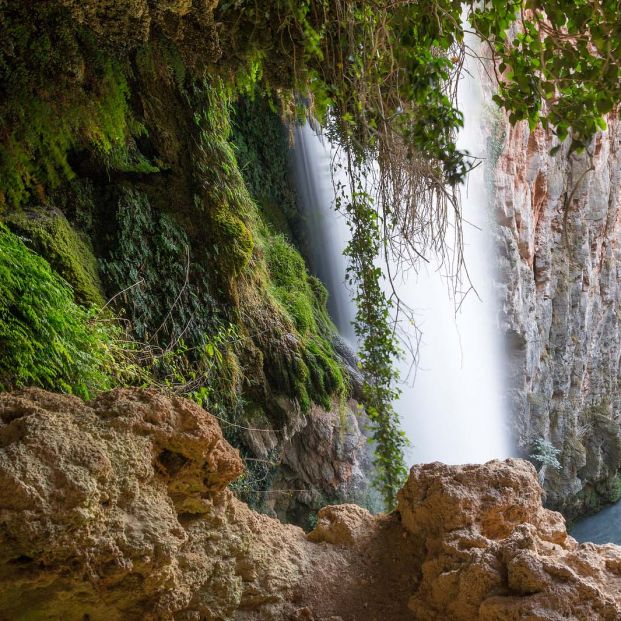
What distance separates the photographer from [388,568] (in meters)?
3.22

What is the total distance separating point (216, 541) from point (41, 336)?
125 centimetres

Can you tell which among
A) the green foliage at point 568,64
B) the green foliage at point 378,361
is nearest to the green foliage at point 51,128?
the green foliage at point 568,64

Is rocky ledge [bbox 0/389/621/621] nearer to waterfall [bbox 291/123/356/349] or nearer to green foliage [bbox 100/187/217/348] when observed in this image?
green foliage [bbox 100/187/217/348]

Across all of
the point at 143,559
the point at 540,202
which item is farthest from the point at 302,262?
the point at 540,202

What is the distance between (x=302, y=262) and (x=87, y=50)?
4405 mm

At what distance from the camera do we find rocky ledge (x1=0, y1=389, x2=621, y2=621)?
2.08 meters

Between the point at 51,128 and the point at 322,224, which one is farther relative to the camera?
the point at 322,224

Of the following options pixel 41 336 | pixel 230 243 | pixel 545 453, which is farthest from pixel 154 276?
pixel 545 453

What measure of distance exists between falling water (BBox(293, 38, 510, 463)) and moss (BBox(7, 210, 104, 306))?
462 centimetres

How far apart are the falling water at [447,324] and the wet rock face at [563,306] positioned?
39 cm

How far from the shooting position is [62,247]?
412 cm

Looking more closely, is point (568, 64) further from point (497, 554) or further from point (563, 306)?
point (563, 306)

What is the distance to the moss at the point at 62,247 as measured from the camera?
12.8 feet

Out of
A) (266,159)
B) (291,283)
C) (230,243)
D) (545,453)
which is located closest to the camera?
(230,243)
